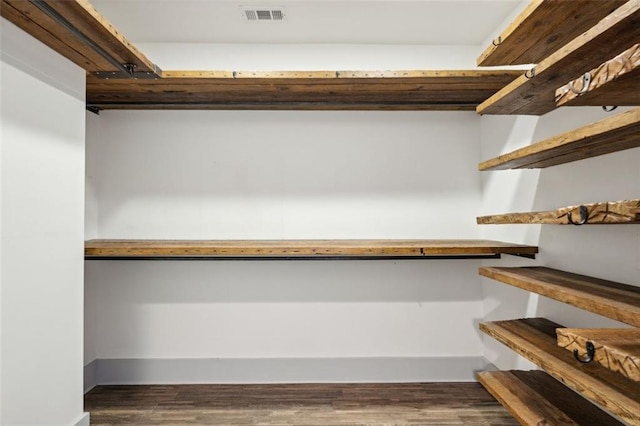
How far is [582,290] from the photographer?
1199 millimetres

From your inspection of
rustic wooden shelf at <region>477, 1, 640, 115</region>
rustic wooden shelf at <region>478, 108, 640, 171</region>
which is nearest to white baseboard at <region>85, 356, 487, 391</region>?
rustic wooden shelf at <region>478, 108, 640, 171</region>

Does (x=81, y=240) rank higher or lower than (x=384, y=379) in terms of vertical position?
higher

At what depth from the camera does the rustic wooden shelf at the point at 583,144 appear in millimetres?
948

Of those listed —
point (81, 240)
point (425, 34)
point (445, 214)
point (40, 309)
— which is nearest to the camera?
point (40, 309)

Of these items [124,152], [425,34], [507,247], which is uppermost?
[425,34]

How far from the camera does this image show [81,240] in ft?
5.53

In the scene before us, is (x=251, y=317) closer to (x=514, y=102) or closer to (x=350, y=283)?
(x=350, y=283)

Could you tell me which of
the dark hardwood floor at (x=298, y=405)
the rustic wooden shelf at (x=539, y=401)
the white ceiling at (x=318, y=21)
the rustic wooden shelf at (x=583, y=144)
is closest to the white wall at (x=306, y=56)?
the white ceiling at (x=318, y=21)

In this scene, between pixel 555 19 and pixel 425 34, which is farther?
pixel 425 34

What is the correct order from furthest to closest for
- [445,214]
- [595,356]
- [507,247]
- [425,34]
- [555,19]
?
[445,214]
[425,34]
[507,247]
[555,19]
[595,356]

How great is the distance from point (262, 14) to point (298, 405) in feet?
7.46

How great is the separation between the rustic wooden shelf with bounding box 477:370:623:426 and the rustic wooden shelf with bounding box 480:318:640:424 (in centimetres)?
21

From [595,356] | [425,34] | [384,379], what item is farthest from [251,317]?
[425,34]

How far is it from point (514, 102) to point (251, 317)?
1.93 meters
